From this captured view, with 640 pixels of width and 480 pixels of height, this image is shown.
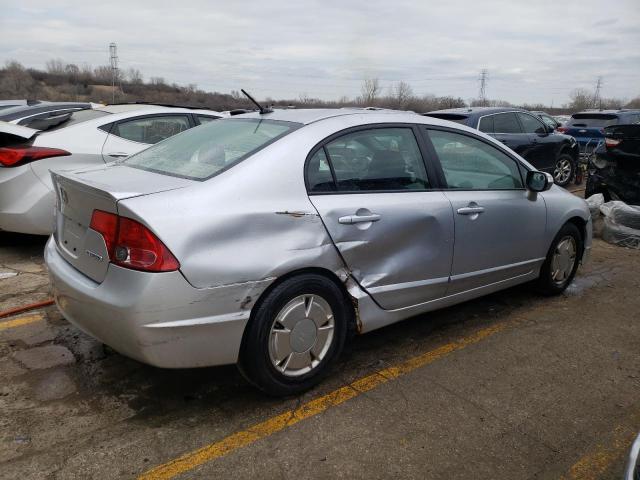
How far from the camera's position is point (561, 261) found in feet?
15.7

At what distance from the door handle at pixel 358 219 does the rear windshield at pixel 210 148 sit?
59 centimetres

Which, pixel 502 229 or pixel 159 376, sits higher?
pixel 502 229

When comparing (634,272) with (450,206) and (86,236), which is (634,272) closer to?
(450,206)

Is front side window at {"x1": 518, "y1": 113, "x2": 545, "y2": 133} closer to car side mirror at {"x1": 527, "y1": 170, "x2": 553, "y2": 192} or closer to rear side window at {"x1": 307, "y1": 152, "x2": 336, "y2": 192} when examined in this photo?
car side mirror at {"x1": 527, "y1": 170, "x2": 553, "y2": 192}

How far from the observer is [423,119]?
3818 millimetres

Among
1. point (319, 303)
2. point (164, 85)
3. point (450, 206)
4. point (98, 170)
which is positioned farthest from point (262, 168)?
point (164, 85)

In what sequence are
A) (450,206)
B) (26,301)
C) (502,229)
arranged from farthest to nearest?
1. (26,301)
2. (502,229)
3. (450,206)

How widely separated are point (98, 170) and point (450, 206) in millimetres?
2180

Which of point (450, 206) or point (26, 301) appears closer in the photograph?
point (450, 206)

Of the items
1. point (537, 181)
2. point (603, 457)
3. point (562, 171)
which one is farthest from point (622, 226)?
point (603, 457)

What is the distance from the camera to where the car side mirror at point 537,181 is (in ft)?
14.0

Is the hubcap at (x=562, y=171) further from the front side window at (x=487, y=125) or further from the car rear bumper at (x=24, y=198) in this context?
the car rear bumper at (x=24, y=198)

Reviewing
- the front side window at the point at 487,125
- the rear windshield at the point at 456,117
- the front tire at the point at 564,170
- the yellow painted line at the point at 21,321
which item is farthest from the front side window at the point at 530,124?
the yellow painted line at the point at 21,321

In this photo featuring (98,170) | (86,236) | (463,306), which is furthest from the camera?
(463,306)
